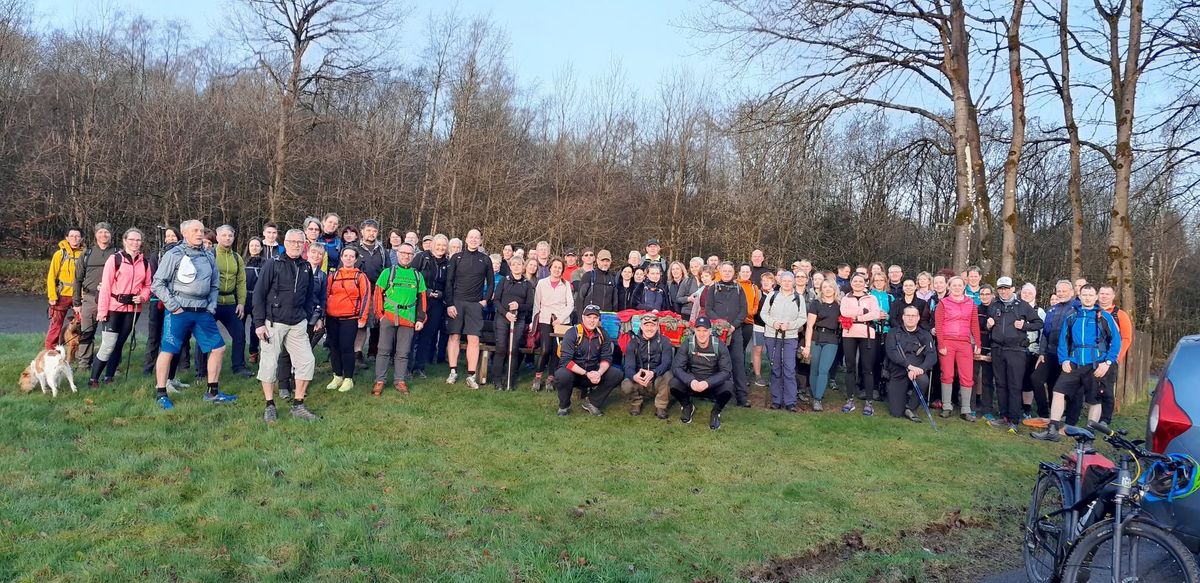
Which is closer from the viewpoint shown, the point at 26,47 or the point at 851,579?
the point at 851,579

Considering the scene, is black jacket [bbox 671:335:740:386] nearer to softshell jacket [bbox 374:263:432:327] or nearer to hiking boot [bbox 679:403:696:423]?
hiking boot [bbox 679:403:696:423]

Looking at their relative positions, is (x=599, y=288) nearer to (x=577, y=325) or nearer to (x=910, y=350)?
(x=577, y=325)

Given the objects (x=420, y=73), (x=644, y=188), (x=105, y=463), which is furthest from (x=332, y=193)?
(x=105, y=463)

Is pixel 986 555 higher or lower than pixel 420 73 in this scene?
lower

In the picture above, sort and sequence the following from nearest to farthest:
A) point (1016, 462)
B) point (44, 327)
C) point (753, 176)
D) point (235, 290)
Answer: point (1016, 462)
point (235, 290)
point (44, 327)
point (753, 176)

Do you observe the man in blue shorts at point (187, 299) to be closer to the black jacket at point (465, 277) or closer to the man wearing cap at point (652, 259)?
the black jacket at point (465, 277)

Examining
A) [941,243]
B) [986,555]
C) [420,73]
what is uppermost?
[420,73]

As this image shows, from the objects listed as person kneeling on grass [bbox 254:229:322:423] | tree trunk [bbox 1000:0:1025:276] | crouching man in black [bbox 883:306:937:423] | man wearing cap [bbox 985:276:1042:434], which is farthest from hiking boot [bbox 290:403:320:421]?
tree trunk [bbox 1000:0:1025:276]

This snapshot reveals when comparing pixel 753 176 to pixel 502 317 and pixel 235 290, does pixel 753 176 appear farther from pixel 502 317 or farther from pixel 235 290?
pixel 235 290

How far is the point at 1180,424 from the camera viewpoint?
4.07m

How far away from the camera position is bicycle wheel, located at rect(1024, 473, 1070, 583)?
4.12 meters

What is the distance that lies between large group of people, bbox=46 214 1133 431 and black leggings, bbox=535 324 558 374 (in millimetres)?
31

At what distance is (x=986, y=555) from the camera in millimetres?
4988

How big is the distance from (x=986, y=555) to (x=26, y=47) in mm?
34083
